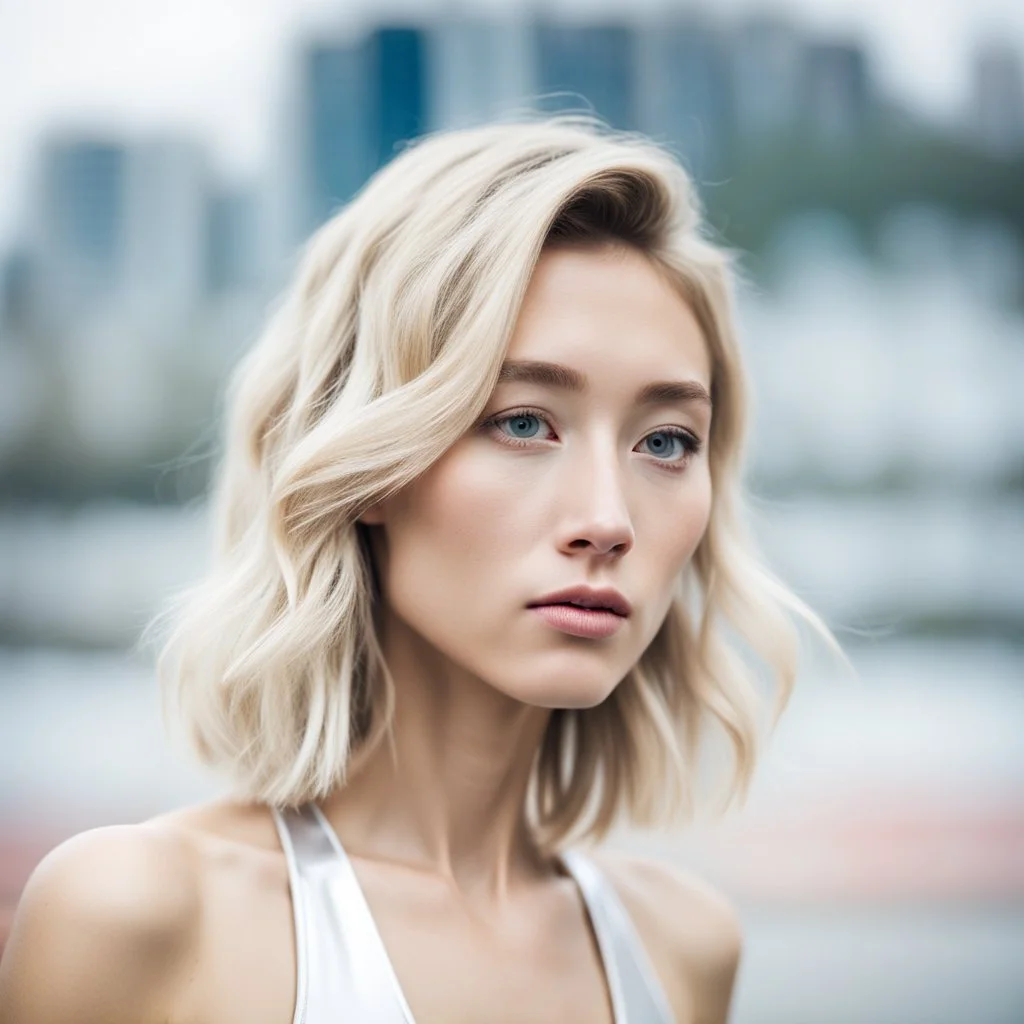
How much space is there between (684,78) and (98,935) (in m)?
4.46

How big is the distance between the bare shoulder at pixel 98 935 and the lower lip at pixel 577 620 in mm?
478

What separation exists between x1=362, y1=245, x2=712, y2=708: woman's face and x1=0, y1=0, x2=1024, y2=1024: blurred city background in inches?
96.7

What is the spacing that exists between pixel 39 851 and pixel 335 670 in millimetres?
4508

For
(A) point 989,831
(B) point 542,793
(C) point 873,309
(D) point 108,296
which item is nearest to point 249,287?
(D) point 108,296

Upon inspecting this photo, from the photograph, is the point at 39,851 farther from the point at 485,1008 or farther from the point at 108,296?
the point at 485,1008

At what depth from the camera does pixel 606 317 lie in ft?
4.55

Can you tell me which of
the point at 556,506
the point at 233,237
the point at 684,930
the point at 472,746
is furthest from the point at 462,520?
the point at 233,237

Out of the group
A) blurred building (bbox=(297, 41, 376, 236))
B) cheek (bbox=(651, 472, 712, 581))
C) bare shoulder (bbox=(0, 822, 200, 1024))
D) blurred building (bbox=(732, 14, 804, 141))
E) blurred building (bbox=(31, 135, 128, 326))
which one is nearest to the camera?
bare shoulder (bbox=(0, 822, 200, 1024))

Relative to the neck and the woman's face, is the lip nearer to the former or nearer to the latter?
the woman's face

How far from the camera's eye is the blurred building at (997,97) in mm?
5020

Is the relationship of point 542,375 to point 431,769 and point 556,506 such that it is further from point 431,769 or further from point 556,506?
point 431,769

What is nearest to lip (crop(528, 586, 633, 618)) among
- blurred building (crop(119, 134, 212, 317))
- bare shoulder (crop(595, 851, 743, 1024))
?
bare shoulder (crop(595, 851, 743, 1024))

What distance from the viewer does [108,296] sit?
16.0 feet

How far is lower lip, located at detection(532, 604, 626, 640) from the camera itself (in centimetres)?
130
